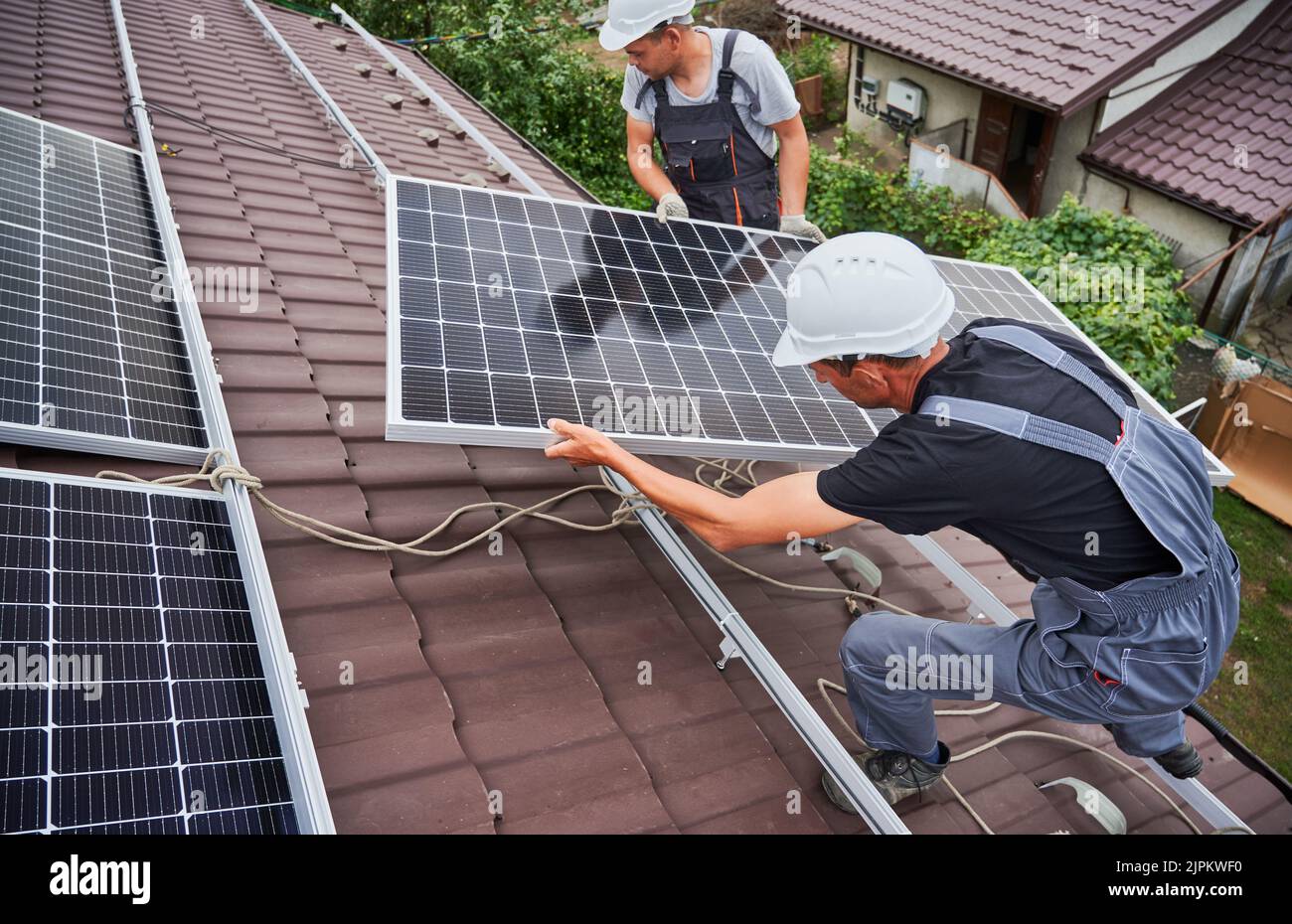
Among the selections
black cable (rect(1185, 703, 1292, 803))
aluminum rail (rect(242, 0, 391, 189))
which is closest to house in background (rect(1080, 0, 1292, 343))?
black cable (rect(1185, 703, 1292, 803))

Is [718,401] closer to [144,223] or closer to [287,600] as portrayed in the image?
[287,600]

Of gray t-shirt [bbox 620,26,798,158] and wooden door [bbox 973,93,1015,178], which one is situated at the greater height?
gray t-shirt [bbox 620,26,798,158]

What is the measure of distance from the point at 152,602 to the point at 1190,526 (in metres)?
3.26

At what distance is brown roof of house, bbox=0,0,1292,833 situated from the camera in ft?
9.02

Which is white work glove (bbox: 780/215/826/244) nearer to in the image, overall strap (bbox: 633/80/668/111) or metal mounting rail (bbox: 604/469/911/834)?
overall strap (bbox: 633/80/668/111)

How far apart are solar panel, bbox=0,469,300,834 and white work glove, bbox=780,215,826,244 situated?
4.10 meters

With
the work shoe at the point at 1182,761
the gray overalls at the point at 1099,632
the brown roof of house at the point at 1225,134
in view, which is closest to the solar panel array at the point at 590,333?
the gray overalls at the point at 1099,632

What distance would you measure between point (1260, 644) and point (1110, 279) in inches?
209

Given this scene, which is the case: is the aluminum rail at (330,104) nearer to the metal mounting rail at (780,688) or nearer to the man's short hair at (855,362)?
the metal mounting rail at (780,688)

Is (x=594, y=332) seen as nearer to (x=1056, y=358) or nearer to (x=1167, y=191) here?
(x=1056, y=358)

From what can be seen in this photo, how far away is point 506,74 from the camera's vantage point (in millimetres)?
16844

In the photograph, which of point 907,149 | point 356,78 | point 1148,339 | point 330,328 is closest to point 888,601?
point 330,328

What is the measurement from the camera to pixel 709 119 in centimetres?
573

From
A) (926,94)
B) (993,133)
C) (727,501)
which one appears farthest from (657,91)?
(926,94)
